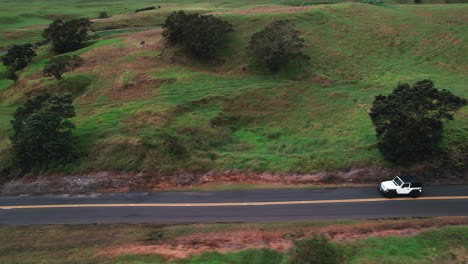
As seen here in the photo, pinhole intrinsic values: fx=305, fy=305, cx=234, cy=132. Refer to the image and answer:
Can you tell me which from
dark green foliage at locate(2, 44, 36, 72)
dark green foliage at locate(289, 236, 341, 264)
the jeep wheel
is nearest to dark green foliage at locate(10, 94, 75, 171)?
dark green foliage at locate(289, 236, 341, 264)

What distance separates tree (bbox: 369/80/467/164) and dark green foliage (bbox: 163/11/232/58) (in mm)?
29321

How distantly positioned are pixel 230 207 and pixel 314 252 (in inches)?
325

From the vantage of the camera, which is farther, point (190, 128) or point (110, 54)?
point (110, 54)

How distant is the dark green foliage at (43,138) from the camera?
29511 millimetres

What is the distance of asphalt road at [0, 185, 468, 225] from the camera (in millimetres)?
23781

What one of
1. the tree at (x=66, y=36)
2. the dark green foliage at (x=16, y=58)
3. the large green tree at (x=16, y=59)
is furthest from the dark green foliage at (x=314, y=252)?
the tree at (x=66, y=36)

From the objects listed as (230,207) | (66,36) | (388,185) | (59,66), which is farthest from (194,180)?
(66,36)

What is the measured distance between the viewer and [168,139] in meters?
32.3

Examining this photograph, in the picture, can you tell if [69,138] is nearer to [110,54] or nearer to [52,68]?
[52,68]

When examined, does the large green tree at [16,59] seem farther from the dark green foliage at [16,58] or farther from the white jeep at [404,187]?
the white jeep at [404,187]

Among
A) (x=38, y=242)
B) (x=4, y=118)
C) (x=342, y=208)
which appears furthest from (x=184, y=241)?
(x=4, y=118)

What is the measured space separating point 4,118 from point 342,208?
137 feet

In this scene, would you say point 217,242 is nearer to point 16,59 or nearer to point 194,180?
point 194,180

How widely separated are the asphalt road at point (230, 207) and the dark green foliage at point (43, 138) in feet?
14.5
